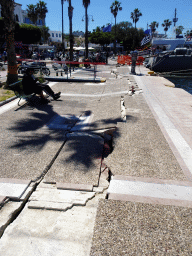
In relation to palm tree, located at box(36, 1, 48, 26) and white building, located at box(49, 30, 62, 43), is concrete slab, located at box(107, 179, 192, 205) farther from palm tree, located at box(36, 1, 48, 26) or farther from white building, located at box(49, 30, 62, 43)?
white building, located at box(49, 30, 62, 43)

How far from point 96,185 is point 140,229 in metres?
1.11

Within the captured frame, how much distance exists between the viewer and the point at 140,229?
7.71 ft

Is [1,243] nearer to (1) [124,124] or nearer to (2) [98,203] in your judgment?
(2) [98,203]

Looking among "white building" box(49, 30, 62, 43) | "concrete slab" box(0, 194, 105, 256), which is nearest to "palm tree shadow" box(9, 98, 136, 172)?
"concrete slab" box(0, 194, 105, 256)

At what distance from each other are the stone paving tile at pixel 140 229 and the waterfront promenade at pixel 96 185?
0.01 metres

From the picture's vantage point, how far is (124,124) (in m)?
5.64

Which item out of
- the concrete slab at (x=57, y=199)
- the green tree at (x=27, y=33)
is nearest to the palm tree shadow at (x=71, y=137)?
the concrete slab at (x=57, y=199)

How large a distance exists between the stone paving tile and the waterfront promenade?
11 mm

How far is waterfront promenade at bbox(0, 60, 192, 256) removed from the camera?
2260 mm

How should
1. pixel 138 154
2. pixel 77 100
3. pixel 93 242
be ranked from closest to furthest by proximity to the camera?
pixel 93 242
pixel 138 154
pixel 77 100

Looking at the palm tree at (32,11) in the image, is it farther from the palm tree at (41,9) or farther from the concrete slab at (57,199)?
the concrete slab at (57,199)

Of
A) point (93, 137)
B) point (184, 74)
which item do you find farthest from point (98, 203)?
point (184, 74)

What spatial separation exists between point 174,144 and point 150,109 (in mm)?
2803

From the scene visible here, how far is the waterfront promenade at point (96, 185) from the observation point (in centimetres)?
226
